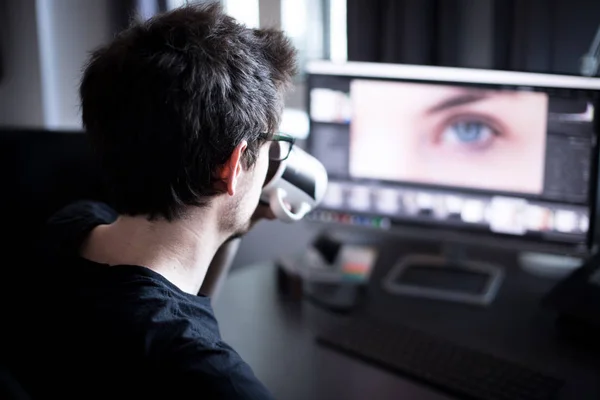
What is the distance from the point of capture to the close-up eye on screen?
1554 millimetres

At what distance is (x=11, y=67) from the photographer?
2154 millimetres

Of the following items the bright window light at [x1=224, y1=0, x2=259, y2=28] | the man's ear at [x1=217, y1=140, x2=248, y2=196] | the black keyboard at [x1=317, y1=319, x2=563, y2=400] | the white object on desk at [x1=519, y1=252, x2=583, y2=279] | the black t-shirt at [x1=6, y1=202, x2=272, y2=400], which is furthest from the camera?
the bright window light at [x1=224, y1=0, x2=259, y2=28]

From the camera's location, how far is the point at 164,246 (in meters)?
1.14

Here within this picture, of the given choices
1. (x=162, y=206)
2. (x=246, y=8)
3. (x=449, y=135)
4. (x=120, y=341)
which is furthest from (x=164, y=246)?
(x=246, y=8)

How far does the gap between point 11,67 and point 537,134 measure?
1396mm

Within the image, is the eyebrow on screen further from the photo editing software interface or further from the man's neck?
the man's neck

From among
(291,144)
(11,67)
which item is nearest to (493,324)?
(291,144)

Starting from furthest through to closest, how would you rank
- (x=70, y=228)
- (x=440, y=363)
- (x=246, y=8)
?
1. (x=246, y=8)
2. (x=440, y=363)
3. (x=70, y=228)

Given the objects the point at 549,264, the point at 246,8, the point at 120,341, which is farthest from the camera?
the point at 246,8

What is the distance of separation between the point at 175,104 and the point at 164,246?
22cm

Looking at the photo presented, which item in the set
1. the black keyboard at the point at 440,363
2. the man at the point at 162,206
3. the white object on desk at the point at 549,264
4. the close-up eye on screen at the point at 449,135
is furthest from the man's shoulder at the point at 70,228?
the white object on desk at the point at 549,264

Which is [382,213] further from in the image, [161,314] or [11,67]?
[11,67]

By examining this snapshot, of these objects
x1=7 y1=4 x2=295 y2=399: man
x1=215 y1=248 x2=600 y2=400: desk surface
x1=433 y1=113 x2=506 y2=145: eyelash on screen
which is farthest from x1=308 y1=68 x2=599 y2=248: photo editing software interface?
x1=7 y1=4 x2=295 y2=399: man

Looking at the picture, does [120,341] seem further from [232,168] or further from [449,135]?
[449,135]
